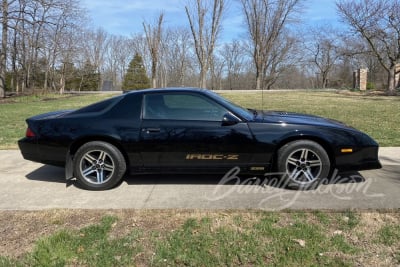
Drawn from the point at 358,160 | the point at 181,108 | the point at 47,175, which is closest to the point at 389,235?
the point at 358,160

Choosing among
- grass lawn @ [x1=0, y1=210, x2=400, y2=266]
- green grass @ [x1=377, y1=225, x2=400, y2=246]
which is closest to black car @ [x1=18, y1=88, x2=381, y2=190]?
grass lawn @ [x1=0, y1=210, x2=400, y2=266]

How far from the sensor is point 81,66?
167 ft

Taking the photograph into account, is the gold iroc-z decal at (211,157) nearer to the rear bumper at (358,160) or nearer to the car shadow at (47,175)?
the rear bumper at (358,160)

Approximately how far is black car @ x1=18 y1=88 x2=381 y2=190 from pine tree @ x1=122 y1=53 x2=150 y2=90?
4841 centimetres

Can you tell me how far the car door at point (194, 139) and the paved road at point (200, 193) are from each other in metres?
0.36

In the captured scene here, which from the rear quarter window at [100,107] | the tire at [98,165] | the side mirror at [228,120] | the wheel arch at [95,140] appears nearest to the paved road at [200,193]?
the tire at [98,165]

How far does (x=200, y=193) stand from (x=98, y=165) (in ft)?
4.59

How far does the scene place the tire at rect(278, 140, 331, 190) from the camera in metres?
4.48

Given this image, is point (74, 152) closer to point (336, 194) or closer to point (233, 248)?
point (233, 248)

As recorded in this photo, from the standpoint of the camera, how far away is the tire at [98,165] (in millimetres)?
4566

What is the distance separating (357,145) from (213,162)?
1.86 metres

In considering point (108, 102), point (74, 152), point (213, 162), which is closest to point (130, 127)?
point (108, 102)

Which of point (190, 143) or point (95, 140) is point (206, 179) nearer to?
point (190, 143)

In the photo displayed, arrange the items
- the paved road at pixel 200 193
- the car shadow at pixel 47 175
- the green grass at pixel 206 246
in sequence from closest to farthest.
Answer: the green grass at pixel 206 246
the paved road at pixel 200 193
the car shadow at pixel 47 175
